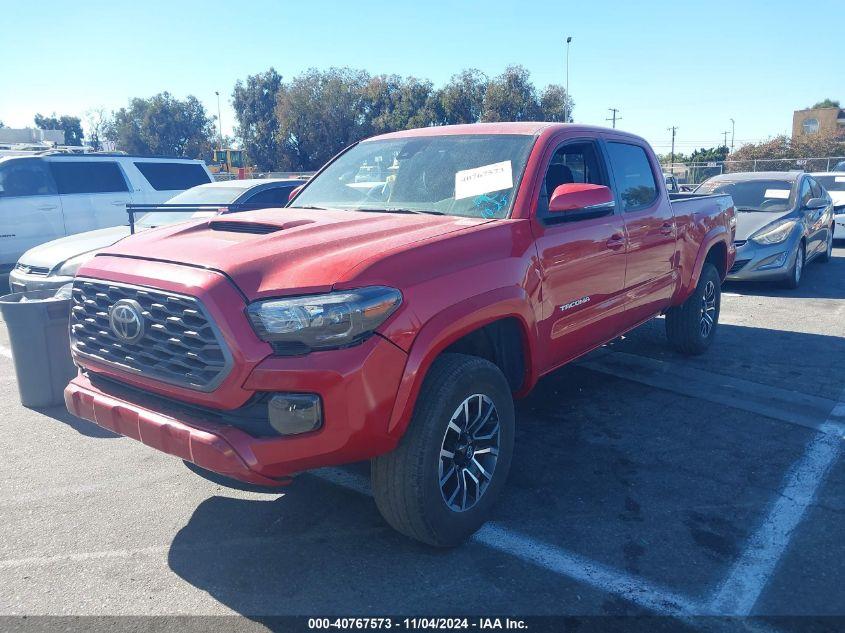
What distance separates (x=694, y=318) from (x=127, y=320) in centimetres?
502

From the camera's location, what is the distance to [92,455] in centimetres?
448

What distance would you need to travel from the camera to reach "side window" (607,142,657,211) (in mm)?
4988

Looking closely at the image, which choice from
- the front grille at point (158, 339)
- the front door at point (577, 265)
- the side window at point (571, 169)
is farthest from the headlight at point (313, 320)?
the side window at point (571, 169)

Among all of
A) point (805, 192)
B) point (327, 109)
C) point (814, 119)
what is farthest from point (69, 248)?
point (814, 119)

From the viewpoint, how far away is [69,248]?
7699 mm

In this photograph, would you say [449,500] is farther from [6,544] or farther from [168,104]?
[168,104]

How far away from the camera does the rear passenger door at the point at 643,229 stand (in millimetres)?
4938

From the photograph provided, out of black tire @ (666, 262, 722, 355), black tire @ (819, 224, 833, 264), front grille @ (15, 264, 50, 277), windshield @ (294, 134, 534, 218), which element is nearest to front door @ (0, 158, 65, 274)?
front grille @ (15, 264, 50, 277)

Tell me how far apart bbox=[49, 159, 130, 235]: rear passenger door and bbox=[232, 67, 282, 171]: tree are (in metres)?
46.3

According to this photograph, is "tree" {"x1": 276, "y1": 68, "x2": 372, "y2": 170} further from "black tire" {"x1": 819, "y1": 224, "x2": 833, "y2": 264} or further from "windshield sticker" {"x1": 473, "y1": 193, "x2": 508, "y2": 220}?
"windshield sticker" {"x1": 473, "y1": 193, "x2": 508, "y2": 220}

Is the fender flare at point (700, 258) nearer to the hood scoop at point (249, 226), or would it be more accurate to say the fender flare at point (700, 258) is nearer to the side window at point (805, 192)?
the hood scoop at point (249, 226)

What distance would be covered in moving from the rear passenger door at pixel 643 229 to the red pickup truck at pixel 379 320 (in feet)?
1.14

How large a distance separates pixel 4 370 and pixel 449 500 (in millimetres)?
5037

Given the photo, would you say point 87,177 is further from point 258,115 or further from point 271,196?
point 258,115
